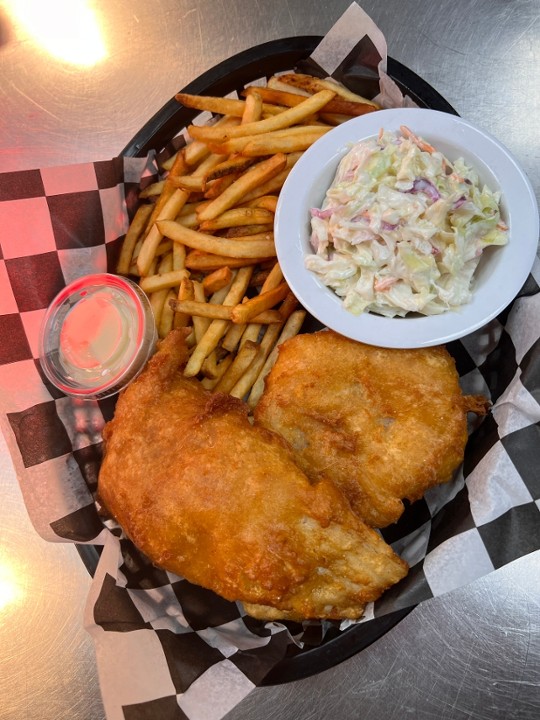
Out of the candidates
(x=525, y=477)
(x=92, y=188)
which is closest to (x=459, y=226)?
(x=525, y=477)

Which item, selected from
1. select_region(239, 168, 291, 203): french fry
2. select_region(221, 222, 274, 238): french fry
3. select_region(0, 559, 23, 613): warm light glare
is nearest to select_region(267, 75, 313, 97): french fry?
select_region(239, 168, 291, 203): french fry

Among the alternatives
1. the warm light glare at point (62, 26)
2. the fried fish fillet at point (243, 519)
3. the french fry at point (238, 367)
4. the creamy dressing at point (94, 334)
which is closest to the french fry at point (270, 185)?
the french fry at point (238, 367)

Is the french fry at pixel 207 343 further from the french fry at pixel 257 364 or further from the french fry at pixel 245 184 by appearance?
the french fry at pixel 245 184

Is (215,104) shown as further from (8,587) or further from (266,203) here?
(8,587)

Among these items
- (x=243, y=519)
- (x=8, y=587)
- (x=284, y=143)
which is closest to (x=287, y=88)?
(x=284, y=143)

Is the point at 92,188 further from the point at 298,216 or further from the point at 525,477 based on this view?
the point at 525,477

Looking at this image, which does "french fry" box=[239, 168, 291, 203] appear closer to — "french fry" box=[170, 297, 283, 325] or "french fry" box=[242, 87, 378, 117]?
"french fry" box=[242, 87, 378, 117]
